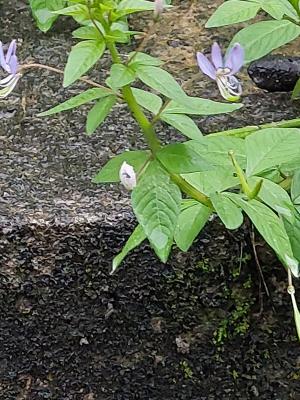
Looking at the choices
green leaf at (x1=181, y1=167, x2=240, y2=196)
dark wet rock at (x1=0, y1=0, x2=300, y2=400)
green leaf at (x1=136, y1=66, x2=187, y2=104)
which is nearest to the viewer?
green leaf at (x1=136, y1=66, x2=187, y2=104)

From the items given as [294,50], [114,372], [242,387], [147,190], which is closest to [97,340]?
[114,372]

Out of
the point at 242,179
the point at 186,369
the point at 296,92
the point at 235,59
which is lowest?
the point at 186,369

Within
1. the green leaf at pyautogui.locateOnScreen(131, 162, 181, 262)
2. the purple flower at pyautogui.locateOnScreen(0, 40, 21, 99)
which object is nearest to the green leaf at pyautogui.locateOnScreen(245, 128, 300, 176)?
the green leaf at pyautogui.locateOnScreen(131, 162, 181, 262)

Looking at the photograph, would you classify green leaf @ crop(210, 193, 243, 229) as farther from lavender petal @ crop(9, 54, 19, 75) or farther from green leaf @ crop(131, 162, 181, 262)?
lavender petal @ crop(9, 54, 19, 75)

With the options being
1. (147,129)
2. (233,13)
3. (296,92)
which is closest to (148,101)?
(147,129)

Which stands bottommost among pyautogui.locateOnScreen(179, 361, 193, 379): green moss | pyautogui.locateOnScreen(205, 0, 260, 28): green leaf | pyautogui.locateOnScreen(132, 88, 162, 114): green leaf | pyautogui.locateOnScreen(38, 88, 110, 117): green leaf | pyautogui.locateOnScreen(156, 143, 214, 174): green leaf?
pyautogui.locateOnScreen(179, 361, 193, 379): green moss

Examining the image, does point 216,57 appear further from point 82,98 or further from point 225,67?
point 82,98
